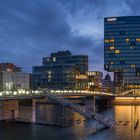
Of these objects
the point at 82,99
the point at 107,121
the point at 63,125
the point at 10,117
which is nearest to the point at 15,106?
the point at 10,117

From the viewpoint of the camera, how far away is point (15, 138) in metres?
73.8

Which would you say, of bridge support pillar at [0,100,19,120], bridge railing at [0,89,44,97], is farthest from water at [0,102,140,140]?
bridge railing at [0,89,44,97]

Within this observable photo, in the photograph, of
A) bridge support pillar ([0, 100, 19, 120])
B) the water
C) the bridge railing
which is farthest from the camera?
bridge support pillar ([0, 100, 19, 120])

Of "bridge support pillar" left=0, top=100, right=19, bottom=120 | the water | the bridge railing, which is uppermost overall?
the bridge railing

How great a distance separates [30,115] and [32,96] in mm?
7693

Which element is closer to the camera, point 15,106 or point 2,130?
point 2,130

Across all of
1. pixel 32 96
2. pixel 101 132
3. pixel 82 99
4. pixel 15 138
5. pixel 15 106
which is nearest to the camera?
pixel 15 138

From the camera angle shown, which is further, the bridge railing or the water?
the bridge railing

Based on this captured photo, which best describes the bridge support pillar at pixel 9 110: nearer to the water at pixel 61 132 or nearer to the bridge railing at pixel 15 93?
the water at pixel 61 132

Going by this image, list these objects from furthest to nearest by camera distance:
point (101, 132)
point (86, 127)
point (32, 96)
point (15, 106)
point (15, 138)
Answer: point (15, 106)
point (32, 96)
point (86, 127)
point (101, 132)
point (15, 138)

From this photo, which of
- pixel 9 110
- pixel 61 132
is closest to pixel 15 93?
pixel 9 110

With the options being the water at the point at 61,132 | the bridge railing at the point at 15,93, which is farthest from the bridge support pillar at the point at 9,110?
the bridge railing at the point at 15,93

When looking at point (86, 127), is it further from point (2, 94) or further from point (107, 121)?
point (2, 94)

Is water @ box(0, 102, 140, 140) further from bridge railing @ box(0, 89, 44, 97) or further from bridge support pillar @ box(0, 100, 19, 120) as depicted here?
bridge railing @ box(0, 89, 44, 97)
